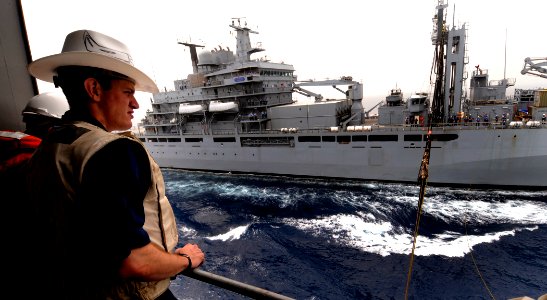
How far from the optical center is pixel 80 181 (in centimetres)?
98

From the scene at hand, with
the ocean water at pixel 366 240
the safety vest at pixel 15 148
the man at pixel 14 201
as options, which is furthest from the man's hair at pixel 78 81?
the ocean water at pixel 366 240

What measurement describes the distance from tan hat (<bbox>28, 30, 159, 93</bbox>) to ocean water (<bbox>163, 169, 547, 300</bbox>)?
9.41 meters

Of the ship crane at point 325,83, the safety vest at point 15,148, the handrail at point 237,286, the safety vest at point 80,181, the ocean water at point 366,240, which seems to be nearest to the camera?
the safety vest at point 80,181

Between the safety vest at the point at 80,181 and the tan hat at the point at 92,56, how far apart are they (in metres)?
0.34

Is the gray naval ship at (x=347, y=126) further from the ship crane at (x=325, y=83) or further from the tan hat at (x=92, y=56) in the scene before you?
the tan hat at (x=92, y=56)

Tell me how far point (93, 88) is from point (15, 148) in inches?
43.9

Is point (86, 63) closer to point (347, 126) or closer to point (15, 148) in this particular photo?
point (15, 148)

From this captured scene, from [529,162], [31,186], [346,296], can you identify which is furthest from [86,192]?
[529,162]

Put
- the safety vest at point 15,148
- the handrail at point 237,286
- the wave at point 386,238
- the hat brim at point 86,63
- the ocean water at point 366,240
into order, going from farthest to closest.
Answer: the wave at point 386,238 → the ocean water at point 366,240 → the safety vest at point 15,148 → the handrail at point 237,286 → the hat brim at point 86,63

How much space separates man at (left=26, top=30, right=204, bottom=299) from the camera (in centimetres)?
100

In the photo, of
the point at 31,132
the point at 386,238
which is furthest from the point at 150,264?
the point at 386,238

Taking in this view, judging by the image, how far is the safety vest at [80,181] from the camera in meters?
0.99

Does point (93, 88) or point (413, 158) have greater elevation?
point (93, 88)

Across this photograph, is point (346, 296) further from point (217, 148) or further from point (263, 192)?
point (217, 148)
